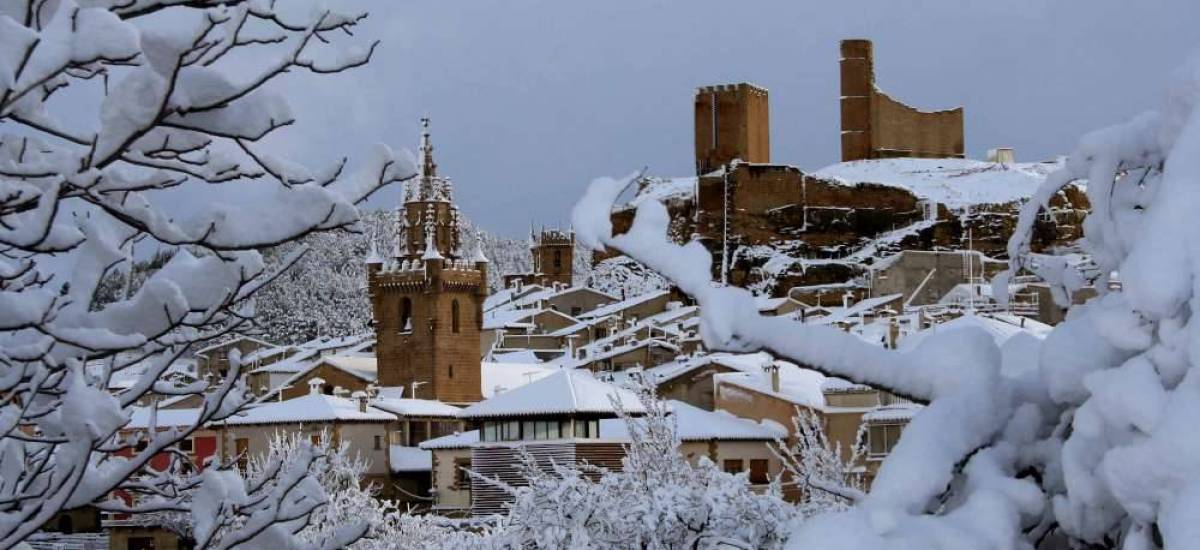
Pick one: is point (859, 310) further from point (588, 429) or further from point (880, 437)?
point (880, 437)

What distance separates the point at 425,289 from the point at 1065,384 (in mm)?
62982

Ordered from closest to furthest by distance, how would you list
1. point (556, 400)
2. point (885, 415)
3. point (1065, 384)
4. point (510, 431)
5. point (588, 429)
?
point (1065, 384), point (885, 415), point (588, 429), point (556, 400), point (510, 431)

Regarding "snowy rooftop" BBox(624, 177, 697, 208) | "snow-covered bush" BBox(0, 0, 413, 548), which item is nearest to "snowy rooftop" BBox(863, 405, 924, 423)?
"snow-covered bush" BBox(0, 0, 413, 548)

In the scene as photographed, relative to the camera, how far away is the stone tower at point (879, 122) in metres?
87.6

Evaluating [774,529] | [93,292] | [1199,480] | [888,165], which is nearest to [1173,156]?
[1199,480]

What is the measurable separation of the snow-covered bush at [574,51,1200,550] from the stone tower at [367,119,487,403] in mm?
58919

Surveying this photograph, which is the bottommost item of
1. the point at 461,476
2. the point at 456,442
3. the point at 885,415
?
the point at 461,476

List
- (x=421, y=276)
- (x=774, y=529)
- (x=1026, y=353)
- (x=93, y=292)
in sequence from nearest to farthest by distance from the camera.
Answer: (x=1026, y=353), (x=93, y=292), (x=774, y=529), (x=421, y=276)

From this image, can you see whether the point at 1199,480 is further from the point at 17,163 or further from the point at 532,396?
the point at 532,396

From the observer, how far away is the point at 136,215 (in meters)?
3.66

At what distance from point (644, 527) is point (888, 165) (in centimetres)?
7523

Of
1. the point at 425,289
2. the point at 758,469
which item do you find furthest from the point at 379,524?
the point at 425,289

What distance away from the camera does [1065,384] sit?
2859 millimetres

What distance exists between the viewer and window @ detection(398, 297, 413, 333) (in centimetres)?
6481
